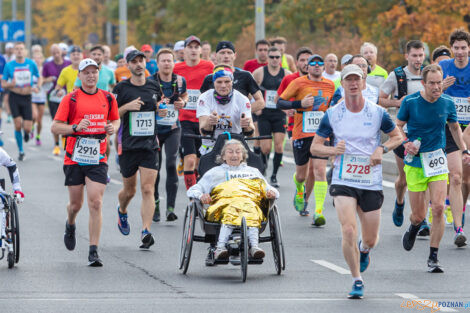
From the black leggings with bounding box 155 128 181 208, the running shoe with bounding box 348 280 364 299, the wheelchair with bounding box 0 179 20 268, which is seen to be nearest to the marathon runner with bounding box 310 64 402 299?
the running shoe with bounding box 348 280 364 299

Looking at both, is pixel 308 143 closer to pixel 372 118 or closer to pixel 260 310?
pixel 372 118

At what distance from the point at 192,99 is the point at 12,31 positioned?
37804mm

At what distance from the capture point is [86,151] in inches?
436

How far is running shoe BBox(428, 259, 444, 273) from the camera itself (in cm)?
1044

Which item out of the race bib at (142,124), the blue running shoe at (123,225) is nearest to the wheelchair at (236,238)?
the race bib at (142,124)

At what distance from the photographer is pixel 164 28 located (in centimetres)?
5628

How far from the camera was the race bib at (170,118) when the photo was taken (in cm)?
1378

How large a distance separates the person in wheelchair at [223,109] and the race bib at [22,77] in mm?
11180

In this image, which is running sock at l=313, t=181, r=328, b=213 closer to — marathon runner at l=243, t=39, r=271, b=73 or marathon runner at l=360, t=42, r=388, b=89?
marathon runner at l=360, t=42, r=388, b=89

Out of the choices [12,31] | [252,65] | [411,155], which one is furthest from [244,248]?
[12,31]

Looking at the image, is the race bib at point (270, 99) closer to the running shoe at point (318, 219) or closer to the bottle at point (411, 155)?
the running shoe at point (318, 219)

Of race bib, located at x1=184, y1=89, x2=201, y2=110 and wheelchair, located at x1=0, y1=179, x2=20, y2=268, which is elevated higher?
race bib, located at x1=184, y1=89, x2=201, y2=110

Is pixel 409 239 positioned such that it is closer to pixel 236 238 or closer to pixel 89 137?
pixel 236 238

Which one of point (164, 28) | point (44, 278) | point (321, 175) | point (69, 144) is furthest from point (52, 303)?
point (164, 28)
